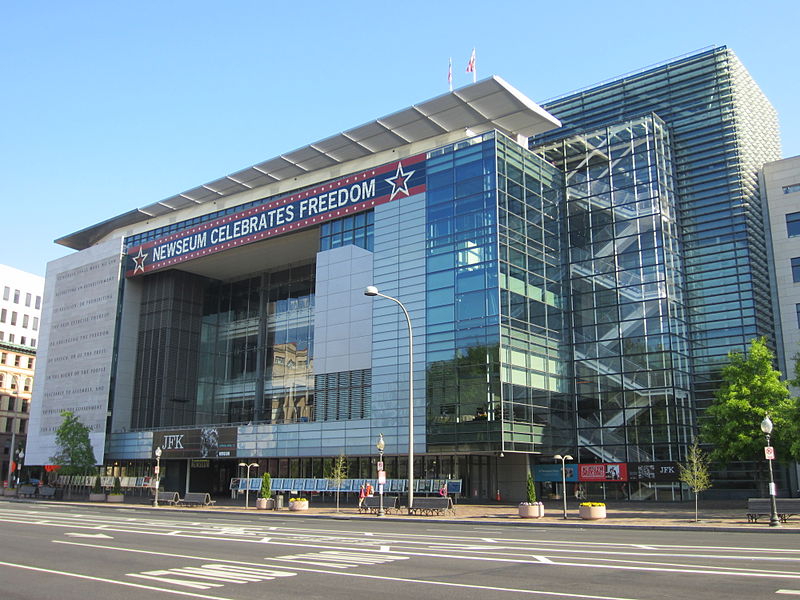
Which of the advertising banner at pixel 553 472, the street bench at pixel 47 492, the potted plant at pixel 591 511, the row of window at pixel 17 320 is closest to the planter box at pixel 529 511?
the potted plant at pixel 591 511

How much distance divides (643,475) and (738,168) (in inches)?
925

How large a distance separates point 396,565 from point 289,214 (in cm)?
4547

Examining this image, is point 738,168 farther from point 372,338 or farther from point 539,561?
point 539,561

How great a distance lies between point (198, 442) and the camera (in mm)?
60344

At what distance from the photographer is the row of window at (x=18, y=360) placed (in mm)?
109900

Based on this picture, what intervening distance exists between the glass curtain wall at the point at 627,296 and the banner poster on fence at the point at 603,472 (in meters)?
0.58

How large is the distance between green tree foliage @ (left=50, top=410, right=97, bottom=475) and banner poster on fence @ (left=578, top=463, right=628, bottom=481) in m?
42.2

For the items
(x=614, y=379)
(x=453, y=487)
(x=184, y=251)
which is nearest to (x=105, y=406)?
(x=184, y=251)

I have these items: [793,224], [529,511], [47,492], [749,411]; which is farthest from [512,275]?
[47,492]

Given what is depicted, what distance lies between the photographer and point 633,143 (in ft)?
173

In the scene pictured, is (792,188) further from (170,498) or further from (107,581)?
(107,581)

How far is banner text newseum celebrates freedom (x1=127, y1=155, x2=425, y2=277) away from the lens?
52.1 metres

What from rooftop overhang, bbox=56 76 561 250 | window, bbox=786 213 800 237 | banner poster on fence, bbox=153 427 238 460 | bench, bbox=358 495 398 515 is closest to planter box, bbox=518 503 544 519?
bench, bbox=358 495 398 515

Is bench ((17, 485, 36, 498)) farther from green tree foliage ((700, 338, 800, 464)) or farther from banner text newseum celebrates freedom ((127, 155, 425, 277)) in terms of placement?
green tree foliage ((700, 338, 800, 464))
